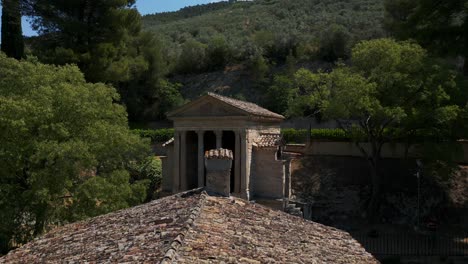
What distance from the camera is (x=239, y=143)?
22.2m

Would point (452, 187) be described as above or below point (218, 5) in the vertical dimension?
below

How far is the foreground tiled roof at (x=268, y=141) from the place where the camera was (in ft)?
75.4

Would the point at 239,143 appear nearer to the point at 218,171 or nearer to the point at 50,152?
the point at 50,152

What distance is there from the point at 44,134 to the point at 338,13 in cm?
6274

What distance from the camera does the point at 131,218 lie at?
8.86m

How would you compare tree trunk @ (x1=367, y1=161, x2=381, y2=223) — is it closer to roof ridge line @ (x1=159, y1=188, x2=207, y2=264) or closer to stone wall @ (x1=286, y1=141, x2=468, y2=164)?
stone wall @ (x1=286, y1=141, x2=468, y2=164)

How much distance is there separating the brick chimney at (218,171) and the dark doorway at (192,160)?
15.4 metres

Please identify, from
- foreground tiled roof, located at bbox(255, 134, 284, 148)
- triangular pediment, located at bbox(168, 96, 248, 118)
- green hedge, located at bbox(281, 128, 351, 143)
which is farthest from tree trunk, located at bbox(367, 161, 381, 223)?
triangular pediment, located at bbox(168, 96, 248, 118)

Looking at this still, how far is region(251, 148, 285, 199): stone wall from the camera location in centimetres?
2231

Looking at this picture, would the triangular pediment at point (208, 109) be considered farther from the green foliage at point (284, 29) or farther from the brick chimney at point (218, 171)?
the green foliage at point (284, 29)

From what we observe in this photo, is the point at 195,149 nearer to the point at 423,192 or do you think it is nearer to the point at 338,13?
the point at 423,192

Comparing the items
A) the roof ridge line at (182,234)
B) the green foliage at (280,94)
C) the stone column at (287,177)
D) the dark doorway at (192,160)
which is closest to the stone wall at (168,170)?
the dark doorway at (192,160)

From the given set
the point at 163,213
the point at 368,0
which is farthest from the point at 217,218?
the point at 368,0

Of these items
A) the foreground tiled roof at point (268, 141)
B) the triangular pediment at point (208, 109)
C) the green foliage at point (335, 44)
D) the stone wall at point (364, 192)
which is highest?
the green foliage at point (335, 44)
